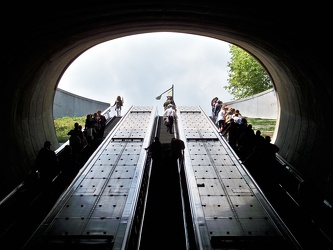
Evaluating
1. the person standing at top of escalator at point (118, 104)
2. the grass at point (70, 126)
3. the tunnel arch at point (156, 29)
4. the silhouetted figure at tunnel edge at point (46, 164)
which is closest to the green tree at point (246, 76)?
the grass at point (70, 126)

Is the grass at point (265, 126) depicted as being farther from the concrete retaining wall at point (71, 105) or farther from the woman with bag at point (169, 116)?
the concrete retaining wall at point (71, 105)

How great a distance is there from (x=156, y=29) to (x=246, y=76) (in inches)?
1156

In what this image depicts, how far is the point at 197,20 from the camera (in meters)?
7.80

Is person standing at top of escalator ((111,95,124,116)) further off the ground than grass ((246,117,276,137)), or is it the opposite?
person standing at top of escalator ((111,95,124,116))

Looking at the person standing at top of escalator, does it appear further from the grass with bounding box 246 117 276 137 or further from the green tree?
the green tree

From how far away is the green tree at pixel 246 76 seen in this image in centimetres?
3697

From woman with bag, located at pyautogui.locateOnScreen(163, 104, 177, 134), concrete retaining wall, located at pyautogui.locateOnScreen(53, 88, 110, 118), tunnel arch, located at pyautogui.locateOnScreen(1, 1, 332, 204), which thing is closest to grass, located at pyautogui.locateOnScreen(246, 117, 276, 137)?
woman with bag, located at pyautogui.locateOnScreen(163, 104, 177, 134)

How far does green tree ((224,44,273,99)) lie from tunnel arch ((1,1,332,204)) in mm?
25432

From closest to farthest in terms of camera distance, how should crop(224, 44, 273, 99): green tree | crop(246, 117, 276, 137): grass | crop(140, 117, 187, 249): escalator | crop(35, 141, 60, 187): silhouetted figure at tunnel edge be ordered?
crop(140, 117, 187, 249): escalator < crop(35, 141, 60, 187): silhouetted figure at tunnel edge < crop(246, 117, 276, 137): grass < crop(224, 44, 273, 99): green tree

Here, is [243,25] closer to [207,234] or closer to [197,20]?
[197,20]

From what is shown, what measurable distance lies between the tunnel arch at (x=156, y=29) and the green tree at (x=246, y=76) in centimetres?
2543

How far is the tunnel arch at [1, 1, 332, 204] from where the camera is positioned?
592cm

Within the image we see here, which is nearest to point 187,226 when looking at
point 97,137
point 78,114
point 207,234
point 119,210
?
point 207,234

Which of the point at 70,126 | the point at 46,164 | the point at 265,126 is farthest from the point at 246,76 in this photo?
the point at 46,164
